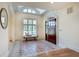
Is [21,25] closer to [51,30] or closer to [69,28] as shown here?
[51,30]

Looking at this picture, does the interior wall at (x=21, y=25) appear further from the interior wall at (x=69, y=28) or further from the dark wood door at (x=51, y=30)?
the interior wall at (x=69, y=28)

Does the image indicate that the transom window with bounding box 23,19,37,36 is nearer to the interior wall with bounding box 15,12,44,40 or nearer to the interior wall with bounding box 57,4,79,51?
the interior wall with bounding box 15,12,44,40

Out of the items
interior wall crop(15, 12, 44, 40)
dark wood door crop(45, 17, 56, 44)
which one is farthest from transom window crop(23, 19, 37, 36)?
dark wood door crop(45, 17, 56, 44)

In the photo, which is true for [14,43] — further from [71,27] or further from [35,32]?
[71,27]

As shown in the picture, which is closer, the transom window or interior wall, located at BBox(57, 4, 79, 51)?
interior wall, located at BBox(57, 4, 79, 51)

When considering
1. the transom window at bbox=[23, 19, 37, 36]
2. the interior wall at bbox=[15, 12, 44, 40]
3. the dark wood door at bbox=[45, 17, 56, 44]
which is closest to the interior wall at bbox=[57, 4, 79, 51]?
the dark wood door at bbox=[45, 17, 56, 44]

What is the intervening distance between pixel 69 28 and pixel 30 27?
51.8 inches

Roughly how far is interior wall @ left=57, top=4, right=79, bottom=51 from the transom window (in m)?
0.83

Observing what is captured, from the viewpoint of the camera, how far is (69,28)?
3.89m

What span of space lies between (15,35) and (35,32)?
67cm

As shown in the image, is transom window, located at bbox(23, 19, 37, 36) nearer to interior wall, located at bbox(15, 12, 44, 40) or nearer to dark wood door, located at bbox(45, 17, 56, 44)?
interior wall, located at bbox(15, 12, 44, 40)

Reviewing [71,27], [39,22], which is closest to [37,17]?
[39,22]

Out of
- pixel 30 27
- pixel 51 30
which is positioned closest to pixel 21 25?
pixel 30 27

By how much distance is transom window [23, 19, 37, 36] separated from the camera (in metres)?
3.79
